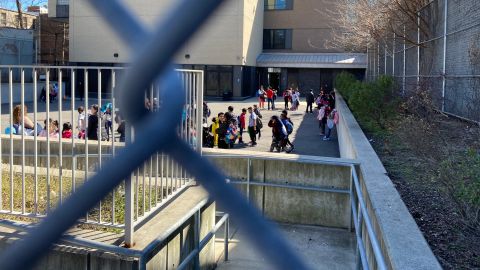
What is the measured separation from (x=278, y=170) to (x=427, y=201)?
3.08m

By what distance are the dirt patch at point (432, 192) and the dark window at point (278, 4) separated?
133 ft

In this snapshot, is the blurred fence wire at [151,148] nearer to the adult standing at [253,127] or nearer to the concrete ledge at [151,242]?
the concrete ledge at [151,242]

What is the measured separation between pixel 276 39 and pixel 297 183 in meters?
43.4

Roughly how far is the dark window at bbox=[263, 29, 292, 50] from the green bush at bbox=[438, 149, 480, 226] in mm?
45173

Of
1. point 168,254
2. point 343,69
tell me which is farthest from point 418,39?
point 343,69

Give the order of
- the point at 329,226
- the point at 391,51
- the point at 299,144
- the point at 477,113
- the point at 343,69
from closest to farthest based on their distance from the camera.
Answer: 1. the point at 329,226
2. the point at 477,113
3. the point at 299,144
4. the point at 391,51
5. the point at 343,69

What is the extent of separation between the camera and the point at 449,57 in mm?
15312

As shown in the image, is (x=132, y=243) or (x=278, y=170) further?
(x=278, y=170)

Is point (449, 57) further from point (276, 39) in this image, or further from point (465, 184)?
point (276, 39)

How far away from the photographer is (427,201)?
5.92 m

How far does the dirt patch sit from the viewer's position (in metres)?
4.30

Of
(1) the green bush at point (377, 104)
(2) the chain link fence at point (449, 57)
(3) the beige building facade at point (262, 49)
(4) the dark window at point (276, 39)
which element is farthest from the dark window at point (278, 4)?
(1) the green bush at point (377, 104)

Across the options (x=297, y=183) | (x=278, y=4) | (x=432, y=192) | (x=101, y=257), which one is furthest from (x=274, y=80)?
(x=101, y=257)

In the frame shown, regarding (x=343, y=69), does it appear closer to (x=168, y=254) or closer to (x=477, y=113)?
(x=477, y=113)
